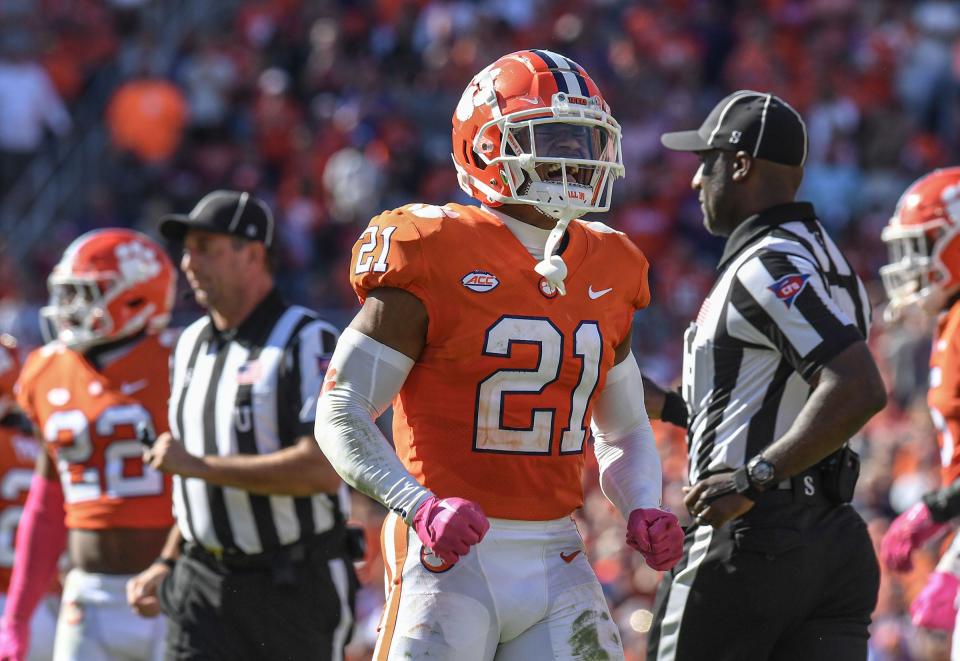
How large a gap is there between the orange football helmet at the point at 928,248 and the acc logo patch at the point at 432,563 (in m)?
2.62

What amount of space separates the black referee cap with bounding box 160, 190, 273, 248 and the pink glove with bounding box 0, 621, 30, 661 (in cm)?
149

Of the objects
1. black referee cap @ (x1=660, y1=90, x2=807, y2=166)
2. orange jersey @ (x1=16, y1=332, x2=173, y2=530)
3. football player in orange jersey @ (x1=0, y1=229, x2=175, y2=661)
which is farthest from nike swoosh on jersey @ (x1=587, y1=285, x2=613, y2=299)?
orange jersey @ (x1=16, y1=332, x2=173, y2=530)

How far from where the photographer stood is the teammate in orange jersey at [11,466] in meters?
6.53

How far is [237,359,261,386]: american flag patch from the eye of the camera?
5.16m

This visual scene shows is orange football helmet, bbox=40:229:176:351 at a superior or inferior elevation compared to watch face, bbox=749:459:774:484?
superior

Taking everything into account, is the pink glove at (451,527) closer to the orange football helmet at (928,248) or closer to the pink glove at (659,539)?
the pink glove at (659,539)

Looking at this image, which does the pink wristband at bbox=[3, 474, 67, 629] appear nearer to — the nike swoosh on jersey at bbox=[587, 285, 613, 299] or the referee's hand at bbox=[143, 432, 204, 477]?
the referee's hand at bbox=[143, 432, 204, 477]

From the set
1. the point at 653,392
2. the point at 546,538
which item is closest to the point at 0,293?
the point at 653,392

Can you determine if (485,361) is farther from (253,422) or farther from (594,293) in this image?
(253,422)

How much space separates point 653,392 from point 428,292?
4.22 feet

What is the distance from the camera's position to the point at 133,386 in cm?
585

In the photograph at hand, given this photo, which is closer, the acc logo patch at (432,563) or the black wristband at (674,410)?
the acc logo patch at (432,563)

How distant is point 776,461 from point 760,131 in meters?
1.05

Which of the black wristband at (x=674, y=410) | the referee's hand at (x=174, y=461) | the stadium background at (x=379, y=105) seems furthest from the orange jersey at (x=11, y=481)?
the stadium background at (x=379, y=105)
